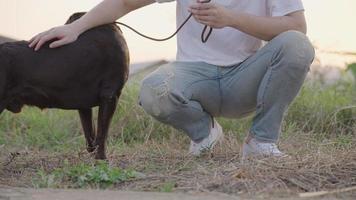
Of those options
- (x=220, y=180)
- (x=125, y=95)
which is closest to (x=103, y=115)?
(x=220, y=180)

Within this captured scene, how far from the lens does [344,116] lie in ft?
16.7

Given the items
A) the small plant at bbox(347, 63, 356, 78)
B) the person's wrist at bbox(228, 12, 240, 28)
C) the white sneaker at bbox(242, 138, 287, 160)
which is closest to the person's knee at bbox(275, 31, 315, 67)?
the person's wrist at bbox(228, 12, 240, 28)

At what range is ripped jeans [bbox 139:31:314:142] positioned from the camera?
3.73 meters

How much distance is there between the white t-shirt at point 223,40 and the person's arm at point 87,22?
201mm

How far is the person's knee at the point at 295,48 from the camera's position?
12.1 feet

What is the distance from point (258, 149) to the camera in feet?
12.5

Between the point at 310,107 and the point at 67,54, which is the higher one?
the point at 67,54

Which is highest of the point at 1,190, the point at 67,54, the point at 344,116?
the point at 67,54

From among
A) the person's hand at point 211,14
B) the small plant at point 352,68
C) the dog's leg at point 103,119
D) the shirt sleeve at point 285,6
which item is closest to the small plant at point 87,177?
the dog's leg at point 103,119

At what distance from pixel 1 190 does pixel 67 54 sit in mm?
889

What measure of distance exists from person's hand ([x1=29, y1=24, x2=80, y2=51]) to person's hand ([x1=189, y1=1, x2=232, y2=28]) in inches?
22.9

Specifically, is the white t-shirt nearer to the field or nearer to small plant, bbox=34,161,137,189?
the field

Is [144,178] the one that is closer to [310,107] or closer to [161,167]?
[161,167]

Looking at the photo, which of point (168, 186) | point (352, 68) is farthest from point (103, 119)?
point (352, 68)
